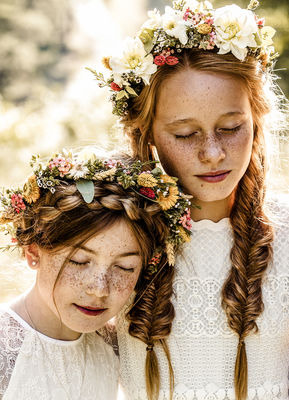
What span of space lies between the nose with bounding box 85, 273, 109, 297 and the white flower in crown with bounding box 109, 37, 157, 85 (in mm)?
971

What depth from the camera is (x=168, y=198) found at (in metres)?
2.62

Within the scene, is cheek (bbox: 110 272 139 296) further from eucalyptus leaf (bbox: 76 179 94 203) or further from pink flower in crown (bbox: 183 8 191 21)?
pink flower in crown (bbox: 183 8 191 21)

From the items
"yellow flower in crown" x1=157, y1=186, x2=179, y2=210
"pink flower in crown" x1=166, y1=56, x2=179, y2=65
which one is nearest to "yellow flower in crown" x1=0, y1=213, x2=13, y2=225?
"yellow flower in crown" x1=157, y1=186, x2=179, y2=210

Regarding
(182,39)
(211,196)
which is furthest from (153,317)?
(182,39)

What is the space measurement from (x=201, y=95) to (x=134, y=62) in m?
0.39

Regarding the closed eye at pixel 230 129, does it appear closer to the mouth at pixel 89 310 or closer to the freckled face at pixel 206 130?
the freckled face at pixel 206 130

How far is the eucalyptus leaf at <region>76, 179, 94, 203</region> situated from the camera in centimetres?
248

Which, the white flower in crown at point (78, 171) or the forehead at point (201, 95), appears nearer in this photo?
the white flower in crown at point (78, 171)

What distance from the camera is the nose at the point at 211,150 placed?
2643 millimetres

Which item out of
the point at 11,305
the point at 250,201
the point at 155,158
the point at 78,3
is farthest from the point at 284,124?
the point at 78,3

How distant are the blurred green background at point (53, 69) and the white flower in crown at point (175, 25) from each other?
3.01 meters

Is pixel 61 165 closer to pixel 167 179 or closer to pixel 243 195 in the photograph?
pixel 167 179

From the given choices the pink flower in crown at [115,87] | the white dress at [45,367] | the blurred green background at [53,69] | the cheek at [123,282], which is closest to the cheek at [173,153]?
the pink flower in crown at [115,87]

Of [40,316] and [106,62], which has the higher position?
[106,62]
